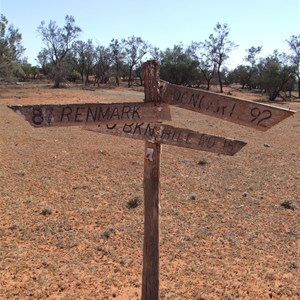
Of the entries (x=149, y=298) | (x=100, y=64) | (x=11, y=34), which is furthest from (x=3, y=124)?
(x=100, y=64)

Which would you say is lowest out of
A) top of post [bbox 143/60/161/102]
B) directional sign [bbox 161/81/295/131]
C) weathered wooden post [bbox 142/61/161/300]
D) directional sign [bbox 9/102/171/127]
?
weathered wooden post [bbox 142/61/161/300]

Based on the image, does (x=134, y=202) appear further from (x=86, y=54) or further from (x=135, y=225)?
(x=86, y=54)

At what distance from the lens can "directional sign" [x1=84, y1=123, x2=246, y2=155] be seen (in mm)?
3170

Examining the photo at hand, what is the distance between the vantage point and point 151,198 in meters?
3.36

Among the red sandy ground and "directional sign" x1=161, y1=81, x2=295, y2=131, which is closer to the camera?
"directional sign" x1=161, y1=81, x2=295, y2=131

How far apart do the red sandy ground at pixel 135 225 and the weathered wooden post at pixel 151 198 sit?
0.95 metres

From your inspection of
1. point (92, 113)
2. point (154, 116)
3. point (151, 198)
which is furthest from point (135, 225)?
Answer: point (92, 113)

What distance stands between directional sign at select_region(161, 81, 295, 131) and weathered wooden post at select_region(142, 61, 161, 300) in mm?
123

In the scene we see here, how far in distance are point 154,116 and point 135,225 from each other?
354 cm

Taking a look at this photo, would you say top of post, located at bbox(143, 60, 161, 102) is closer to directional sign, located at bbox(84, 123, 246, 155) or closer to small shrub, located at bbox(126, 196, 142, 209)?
directional sign, located at bbox(84, 123, 246, 155)

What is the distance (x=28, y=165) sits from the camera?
31.3 ft

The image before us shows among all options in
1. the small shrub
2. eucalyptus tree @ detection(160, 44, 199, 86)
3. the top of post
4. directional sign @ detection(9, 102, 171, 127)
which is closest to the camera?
directional sign @ detection(9, 102, 171, 127)

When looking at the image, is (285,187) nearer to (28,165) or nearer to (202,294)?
(202,294)

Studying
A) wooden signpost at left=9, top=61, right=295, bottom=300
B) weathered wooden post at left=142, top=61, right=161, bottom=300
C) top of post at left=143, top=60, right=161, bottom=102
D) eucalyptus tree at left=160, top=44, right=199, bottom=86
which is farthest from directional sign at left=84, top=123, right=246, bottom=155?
eucalyptus tree at left=160, top=44, right=199, bottom=86
